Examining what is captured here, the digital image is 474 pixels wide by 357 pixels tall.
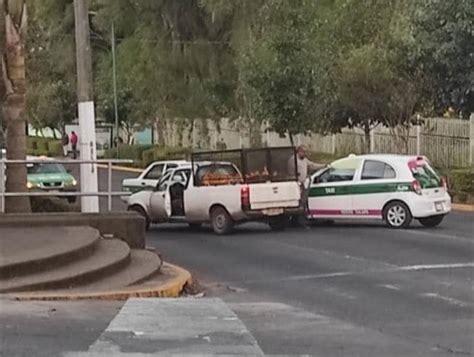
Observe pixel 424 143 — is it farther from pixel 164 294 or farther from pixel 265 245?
pixel 164 294

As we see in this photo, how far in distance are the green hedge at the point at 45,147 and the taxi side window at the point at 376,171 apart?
151 feet

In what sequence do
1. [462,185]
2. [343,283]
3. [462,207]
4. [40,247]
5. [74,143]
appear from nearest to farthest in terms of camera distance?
[40,247] → [343,283] → [462,207] → [462,185] → [74,143]

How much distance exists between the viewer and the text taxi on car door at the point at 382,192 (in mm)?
23828

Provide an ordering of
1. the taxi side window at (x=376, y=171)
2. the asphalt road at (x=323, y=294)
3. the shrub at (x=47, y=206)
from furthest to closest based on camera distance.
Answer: the taxi side window at (x=376, y=171)
the shrub at (x=47, y=206)
the asphalt road at (x=323, y=294)

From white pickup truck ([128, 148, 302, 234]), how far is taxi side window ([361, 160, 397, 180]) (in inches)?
60.8

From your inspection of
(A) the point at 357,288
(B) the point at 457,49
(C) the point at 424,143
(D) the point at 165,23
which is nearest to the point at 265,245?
(A) the point at 357,288

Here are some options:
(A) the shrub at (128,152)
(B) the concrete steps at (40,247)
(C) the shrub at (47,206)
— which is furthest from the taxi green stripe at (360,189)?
(A) the shrub at (128,152)

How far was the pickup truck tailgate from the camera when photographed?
23.7 m

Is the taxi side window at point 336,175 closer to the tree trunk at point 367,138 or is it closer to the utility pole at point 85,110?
the utility pole at point 85,110

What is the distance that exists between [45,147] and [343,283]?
6014 centimetres

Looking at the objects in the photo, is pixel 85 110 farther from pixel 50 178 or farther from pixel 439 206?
pixel 50 178

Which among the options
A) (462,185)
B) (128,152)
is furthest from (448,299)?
(128,152)

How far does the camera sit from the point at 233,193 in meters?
23.9

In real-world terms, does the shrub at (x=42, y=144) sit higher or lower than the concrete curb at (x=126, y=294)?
higher
